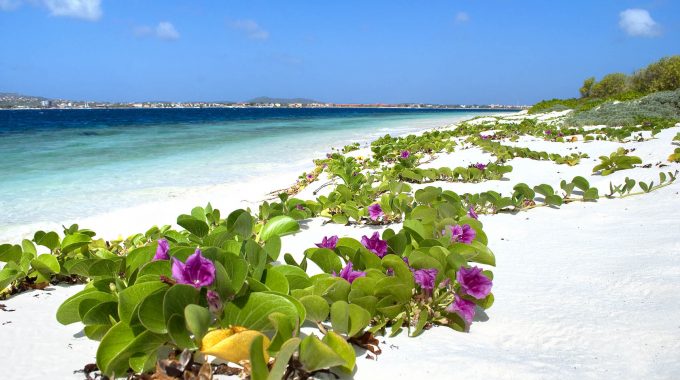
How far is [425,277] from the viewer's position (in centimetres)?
158

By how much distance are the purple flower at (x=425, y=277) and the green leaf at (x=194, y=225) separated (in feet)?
3.41

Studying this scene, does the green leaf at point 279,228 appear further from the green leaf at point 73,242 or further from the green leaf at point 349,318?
the green leaf at point 349,318

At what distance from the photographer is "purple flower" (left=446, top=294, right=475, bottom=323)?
1562mm

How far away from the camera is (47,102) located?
367 ft

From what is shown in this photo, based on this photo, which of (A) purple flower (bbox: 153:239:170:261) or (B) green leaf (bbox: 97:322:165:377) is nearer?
(B) green leaf (bbox: 97:322:165:377)

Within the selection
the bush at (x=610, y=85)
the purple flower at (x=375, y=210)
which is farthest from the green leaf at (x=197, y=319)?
the bush at (x=610, y=85)

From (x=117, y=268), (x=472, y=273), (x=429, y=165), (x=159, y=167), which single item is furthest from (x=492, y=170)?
(x=159, y=167)

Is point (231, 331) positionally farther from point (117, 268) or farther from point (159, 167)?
point (159, 167)

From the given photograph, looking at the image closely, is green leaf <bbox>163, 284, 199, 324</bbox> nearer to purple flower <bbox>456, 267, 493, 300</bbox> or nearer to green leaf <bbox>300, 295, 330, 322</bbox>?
green leaf <bbox>300, 295, 330, 322</bbox>

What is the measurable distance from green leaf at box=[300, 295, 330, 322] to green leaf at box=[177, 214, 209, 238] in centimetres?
88

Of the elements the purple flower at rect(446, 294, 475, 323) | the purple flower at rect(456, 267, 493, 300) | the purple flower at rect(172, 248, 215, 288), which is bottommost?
the purple flower at rect(446, 294, 475, 323)

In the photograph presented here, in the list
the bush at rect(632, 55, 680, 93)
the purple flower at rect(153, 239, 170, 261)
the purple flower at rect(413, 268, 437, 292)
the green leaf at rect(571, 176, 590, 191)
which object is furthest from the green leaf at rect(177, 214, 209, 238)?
the bush at rect(632, 55, 680, 93)

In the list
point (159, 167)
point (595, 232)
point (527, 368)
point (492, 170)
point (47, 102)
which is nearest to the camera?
point (527, 368)

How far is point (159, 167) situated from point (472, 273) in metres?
8.55
